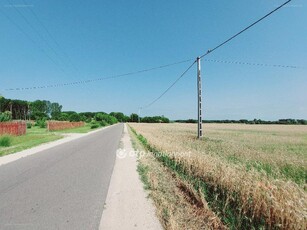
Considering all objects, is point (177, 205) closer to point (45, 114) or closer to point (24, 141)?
point (24, 141)

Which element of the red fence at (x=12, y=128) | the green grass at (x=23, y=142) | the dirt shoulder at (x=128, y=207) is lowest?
the dirt shoulder at (x=128, y=207)

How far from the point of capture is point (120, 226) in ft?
14.2

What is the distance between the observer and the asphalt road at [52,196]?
4.48 meters

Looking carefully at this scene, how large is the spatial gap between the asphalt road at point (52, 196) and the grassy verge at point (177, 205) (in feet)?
4.05

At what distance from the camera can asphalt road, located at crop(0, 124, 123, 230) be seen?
4477mm

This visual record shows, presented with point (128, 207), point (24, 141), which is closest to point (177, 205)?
point (128, 207)

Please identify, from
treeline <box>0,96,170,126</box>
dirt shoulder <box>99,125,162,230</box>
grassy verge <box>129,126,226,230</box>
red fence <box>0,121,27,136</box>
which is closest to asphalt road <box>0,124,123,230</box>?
dirt shoulder <box>99,125,162,230</box>

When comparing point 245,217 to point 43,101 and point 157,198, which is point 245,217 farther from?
point 43,101

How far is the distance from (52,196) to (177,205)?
3021 millimetres

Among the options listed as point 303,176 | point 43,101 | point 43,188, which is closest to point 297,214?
point 303,176

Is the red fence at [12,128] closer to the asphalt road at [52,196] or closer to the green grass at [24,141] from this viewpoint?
the green grass at [24,141]

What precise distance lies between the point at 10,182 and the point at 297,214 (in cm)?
733

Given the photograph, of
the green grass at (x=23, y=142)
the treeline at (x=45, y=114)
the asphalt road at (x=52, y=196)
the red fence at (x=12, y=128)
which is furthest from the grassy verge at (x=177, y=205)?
the treeline at (x=45, y=114)

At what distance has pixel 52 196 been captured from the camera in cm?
597
